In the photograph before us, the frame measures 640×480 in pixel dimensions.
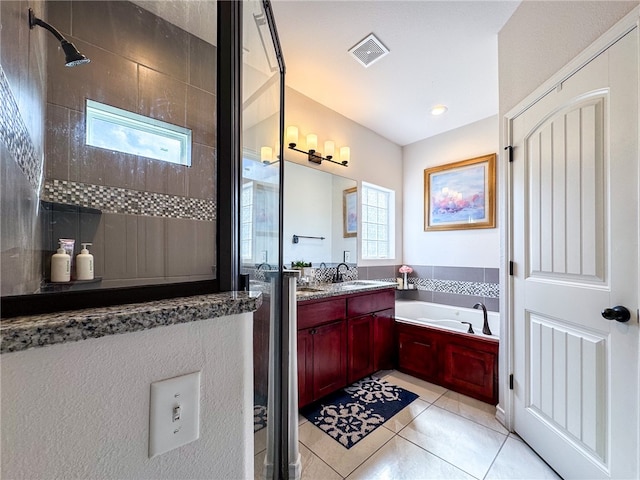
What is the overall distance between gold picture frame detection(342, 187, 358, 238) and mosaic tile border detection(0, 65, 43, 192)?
7.85 ft

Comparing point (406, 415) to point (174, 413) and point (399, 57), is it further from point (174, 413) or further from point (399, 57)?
point (399, 57)

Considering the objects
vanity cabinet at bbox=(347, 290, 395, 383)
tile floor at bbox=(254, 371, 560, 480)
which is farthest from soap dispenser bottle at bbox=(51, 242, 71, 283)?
vanity cabinet at bbox=(347, 290, 395, 383)

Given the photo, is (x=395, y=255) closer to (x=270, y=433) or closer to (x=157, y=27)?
(x=270, y=433)

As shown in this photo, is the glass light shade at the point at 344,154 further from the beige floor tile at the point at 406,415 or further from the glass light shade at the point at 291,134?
the beige floor tile at the point at 406,415

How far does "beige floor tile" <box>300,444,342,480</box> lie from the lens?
4.50 ft

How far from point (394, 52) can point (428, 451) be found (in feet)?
8.78

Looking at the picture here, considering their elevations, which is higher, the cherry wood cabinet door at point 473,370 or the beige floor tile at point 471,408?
the cherry wood cabinet door at point 473,370

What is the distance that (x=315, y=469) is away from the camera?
1.42m

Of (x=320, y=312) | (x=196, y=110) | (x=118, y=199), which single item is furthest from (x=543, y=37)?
(x=118, y=199)

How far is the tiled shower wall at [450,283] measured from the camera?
2.86 m

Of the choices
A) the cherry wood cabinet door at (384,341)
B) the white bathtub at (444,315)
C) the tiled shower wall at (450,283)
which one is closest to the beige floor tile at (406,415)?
the cherry wood cabinet door at (384,341)

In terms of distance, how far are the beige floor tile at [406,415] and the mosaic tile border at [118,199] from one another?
1.82 meters

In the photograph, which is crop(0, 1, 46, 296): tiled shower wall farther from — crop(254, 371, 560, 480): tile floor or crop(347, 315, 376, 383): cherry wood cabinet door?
crop(347, 315, 376, 383): cherry wood cabinet door

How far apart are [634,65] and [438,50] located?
4.05 feet
